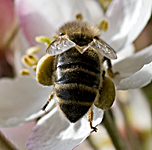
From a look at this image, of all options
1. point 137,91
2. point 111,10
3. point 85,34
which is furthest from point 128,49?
point 85,34

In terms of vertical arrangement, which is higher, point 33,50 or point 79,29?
point 79,29

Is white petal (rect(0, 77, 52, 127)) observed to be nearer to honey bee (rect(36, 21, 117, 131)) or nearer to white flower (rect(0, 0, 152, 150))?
white flower (rect(0, 0, 152, 150))

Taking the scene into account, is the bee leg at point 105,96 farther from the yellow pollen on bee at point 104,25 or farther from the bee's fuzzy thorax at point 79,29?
the yellow pollen on bee at point 104,25

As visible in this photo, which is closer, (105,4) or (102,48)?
(102,48)

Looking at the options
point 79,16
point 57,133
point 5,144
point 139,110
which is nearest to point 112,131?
point 57,133

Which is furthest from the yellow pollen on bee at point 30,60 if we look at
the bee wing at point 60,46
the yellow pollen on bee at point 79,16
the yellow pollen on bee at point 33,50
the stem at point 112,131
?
the bee wing at point 60,46

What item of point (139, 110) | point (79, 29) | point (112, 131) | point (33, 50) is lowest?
point (139, 110)

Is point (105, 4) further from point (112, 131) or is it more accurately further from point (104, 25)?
point (112, 131)
